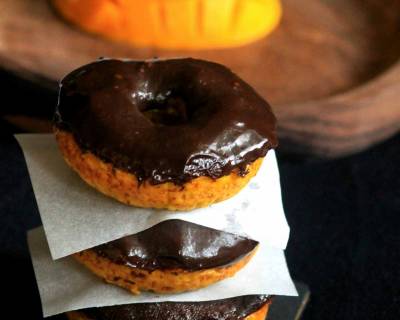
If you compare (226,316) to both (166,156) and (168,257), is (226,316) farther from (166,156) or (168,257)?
(166,156)

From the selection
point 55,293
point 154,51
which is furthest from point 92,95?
point 154,51

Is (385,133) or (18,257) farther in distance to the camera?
(385,133)

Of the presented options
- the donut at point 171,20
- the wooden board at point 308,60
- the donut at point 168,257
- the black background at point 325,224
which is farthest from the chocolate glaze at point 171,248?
the donut at point 171,20

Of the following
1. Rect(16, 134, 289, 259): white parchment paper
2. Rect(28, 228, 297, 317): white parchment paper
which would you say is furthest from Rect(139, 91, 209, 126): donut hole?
Rect(28, 228, 297, 317): white parchment paper

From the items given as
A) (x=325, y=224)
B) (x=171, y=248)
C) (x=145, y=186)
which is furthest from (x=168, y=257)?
(x=325, y=224)

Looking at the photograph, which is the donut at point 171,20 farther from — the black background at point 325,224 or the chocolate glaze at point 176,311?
the chocolate glaze at point 176,311

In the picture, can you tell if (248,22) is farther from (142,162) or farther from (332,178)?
(142,162)

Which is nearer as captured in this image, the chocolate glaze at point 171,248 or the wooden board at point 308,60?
the chocolate glaze at point 171,248

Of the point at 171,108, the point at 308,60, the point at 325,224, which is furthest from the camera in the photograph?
the point at 308,60
